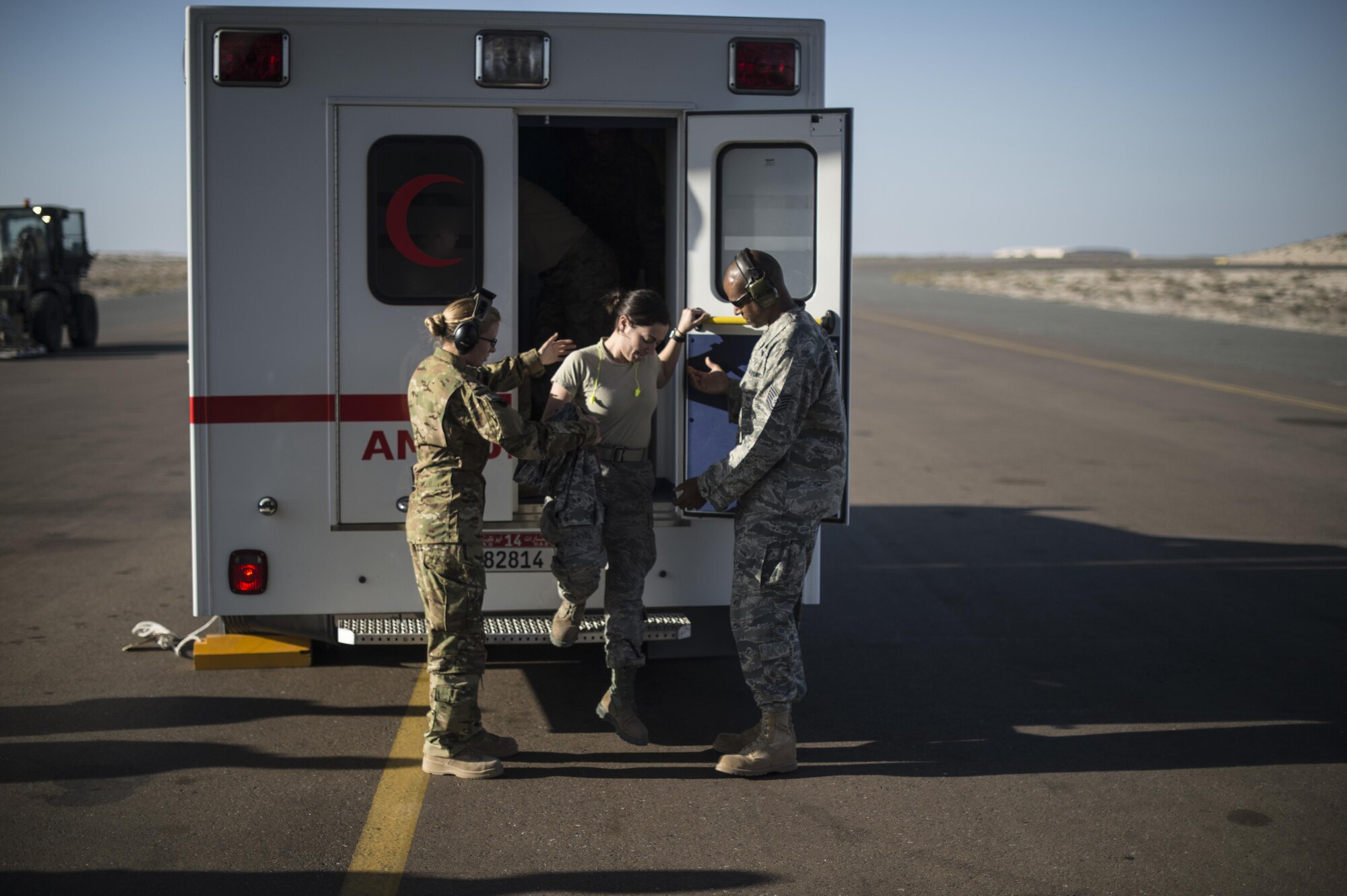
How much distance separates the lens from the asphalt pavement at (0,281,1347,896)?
412 cm

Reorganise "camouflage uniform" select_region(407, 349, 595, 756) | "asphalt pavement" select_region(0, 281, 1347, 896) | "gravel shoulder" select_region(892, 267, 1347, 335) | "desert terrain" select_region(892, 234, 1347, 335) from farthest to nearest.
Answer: "desert terrain" select_region(892, 234, 1347, 335) < "gravel shoulder" select_region(892, 267, 1347, 335) < "camouflage uniform" select_region(407, 349, 595, 756) < "asphalt pavement" select_region(0, 281, 1347, 896)

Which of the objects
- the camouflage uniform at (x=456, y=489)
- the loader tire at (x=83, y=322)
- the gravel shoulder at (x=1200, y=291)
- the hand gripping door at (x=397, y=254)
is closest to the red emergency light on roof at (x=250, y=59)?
the hand gripping door at (x=397, y=254)

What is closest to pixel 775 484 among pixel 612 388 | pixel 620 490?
pixel 620 490

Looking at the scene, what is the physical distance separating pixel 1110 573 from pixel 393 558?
5192 mm

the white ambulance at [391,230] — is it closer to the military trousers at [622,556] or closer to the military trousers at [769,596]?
the military trousers at [622,556]

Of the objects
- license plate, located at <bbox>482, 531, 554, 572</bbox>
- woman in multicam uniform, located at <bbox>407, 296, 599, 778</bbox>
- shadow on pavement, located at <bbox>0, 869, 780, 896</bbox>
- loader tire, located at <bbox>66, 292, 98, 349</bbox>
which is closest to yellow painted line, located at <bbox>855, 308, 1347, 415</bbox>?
license plate, located at <bbox>482, 531, 554, 572</bbox>

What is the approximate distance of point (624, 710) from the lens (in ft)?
17.1

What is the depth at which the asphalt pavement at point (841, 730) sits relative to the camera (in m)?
4.12

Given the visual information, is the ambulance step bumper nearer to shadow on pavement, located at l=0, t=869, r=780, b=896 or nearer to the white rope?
shadow on pavement, located at l=0, t=869, r=780, b=896

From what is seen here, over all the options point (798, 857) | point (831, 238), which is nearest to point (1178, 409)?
point (831, 238)

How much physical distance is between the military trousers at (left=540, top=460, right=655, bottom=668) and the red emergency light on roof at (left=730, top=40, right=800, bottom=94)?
5.49ft

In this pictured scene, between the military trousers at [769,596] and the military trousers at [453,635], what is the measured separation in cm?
103

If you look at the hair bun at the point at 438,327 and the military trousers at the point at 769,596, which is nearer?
the hair bun at the point at 438,327

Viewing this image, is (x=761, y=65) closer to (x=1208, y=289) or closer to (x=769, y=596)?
(x=769, y=596)
